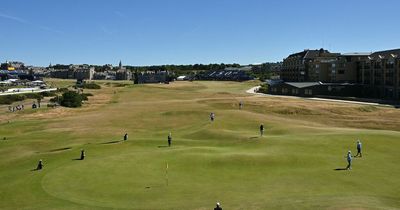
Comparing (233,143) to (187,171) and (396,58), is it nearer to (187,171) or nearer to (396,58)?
(187,171)

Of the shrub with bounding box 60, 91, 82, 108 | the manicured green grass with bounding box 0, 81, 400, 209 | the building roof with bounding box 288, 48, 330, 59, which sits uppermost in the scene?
the building roof with bounding box 288, 48, 330, 59

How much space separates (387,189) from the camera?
88.2 feet

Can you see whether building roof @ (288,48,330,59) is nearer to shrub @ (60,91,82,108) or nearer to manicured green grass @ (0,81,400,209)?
shrub @ (60,91,82,108)

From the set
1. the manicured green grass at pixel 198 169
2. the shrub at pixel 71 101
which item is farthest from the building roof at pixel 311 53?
the manicured green grass at pixel 198 169

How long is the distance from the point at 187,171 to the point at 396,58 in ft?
282

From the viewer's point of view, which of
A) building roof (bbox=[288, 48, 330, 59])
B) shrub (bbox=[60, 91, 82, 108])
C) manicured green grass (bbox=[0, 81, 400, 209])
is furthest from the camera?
building roof (bbox=[288, 48, 330, 59])

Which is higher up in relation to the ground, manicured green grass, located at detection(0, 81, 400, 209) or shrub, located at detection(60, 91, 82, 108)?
shrub, located at detection(60, 91, 82, 108)

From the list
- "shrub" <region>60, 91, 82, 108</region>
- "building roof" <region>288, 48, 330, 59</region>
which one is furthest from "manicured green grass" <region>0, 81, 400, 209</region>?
"building roof" <region>288, 48, 330, 59</region>

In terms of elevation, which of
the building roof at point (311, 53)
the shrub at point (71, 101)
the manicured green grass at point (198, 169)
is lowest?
the manicured green grass at point (198, 169)

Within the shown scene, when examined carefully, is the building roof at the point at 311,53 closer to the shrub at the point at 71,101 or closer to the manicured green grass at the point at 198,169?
the shrub at the point at 71,101

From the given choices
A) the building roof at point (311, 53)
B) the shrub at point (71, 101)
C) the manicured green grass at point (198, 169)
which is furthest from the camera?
the building roof at point (311, 53)

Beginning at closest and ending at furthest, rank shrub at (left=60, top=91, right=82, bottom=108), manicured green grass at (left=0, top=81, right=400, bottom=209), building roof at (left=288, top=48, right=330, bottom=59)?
manicured green grass at (left=0, top=81, right=400, bottom=209) → shrub at (left=60, top=91, right=82, bottom=108) → building roof at (left=288, top=48, right=330, bottom=59)

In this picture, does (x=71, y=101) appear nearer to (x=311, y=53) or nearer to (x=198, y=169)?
(x=198, y=169)

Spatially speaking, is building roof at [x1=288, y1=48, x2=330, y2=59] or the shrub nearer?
the shrub
